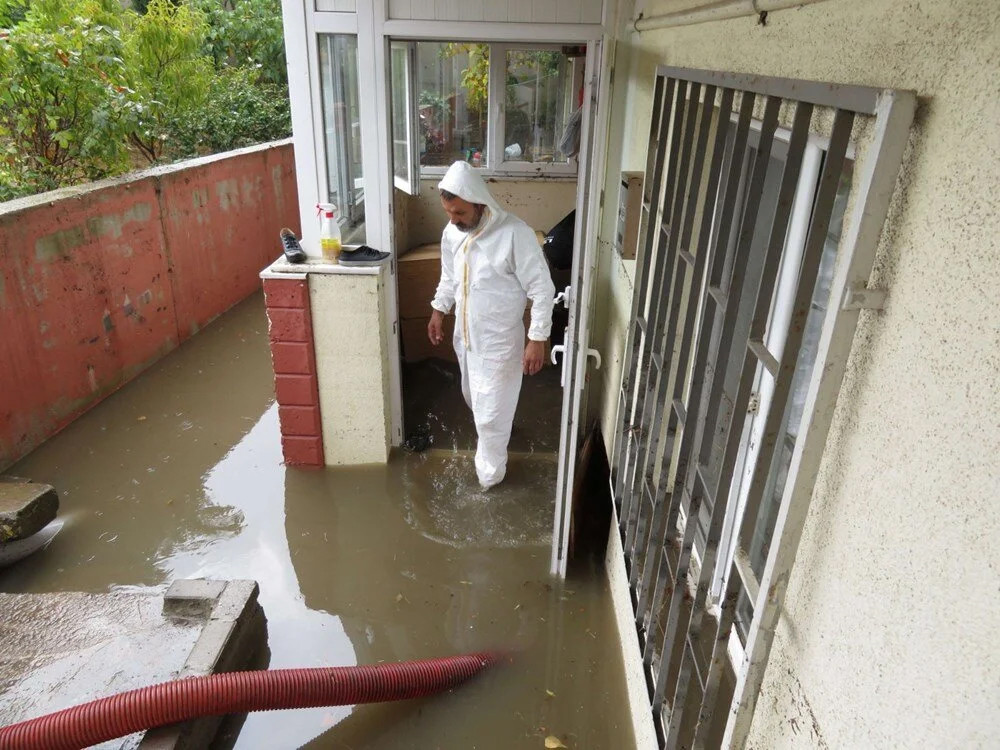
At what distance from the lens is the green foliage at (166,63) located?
7.61 metres

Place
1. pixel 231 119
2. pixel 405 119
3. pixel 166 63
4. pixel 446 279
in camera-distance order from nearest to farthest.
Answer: pixel 446 279 < pixel 405 119 < pixel 166 63 < pixel 231 119

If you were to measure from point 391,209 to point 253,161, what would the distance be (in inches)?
160

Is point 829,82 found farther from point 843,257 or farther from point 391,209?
point 391,209

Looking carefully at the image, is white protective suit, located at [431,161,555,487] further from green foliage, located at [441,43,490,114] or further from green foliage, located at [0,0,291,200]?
green foliage, located at [0,0,291,200]

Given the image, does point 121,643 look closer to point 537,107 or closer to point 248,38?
point 537,107

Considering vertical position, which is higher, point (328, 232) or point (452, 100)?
point (452, 100)

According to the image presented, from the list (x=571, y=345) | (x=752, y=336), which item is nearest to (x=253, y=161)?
(x=571, y=345)

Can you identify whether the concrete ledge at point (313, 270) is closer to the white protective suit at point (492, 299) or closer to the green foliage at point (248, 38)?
the white protective suit at point (492, 299)

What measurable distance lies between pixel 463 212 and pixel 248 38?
9.93m

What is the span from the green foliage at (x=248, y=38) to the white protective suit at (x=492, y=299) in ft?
29.5

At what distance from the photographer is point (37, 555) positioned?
3438mm

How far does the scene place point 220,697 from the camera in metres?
2.21

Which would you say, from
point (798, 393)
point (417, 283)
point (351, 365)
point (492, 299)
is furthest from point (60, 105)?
point (798, 393)

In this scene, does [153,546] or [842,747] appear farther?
[153,546]
